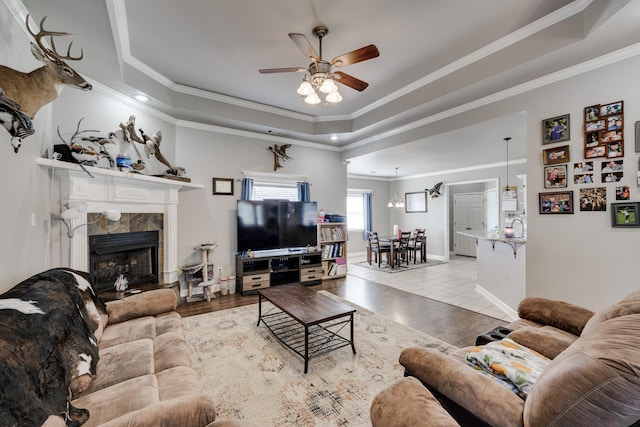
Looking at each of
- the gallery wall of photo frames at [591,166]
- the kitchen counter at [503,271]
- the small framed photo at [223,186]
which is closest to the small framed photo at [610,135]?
the gallery wall of photo frames at [591,166]

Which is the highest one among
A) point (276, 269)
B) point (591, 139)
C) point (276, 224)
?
point (591, 139)

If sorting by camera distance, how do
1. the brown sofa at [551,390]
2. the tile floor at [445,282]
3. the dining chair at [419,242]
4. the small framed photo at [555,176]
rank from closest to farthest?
the brown sofa at [551,390] < the small framed photo at [555,176] < the tile floor at [445,282] < the dining chair at [419,242]

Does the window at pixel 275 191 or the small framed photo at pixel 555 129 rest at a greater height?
the small framed photo at pixel 555 129

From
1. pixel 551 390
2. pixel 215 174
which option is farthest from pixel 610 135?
pixel 215 174

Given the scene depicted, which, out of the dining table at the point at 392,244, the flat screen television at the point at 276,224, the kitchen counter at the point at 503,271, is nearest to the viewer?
the kitchen counter at the point at 503,271

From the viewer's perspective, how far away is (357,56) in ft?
7.52

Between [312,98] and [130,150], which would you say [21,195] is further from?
[312,98]

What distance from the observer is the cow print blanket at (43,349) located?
3.13ft

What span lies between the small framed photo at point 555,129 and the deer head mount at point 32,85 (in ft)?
13.5

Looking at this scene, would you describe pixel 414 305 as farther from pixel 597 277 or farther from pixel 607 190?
pixel 607 190

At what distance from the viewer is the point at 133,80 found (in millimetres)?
3125

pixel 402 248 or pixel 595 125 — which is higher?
pixel 595 125

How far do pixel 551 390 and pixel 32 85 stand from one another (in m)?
3.28

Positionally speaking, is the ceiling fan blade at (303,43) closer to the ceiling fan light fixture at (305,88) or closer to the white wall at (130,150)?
the ceiling fan light fixture at (305,88)
